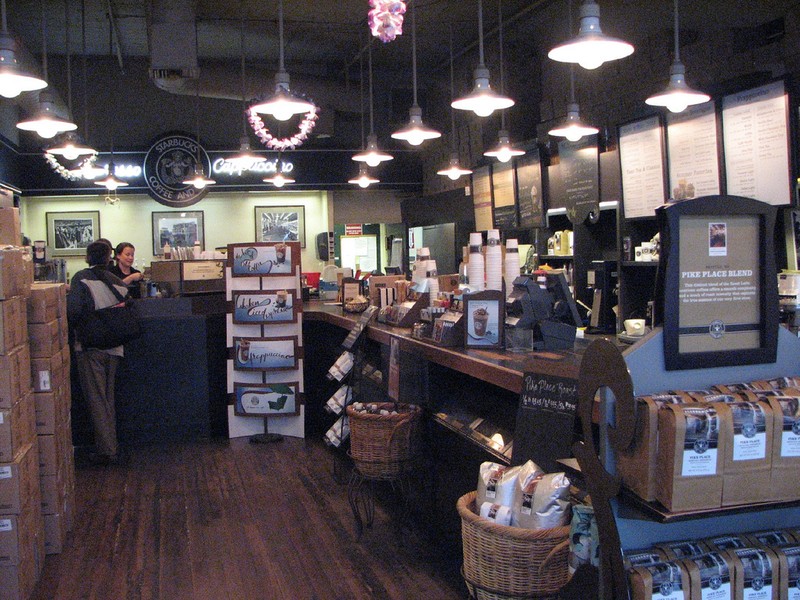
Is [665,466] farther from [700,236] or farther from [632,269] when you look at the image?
[632,269]

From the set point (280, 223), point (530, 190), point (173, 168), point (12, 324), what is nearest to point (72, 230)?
point (173, 168)

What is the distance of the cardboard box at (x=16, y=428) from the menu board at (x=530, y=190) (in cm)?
535

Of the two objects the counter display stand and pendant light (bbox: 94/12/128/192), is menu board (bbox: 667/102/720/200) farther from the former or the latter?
pendant light (bbox: 94/12/128/192)

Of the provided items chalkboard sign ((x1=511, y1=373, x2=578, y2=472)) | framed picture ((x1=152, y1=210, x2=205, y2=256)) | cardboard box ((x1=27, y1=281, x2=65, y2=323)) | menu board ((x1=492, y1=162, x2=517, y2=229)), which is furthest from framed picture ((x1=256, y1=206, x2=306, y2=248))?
chalkboard sign ((x1=511, y1=373, x2=578, y2=472))

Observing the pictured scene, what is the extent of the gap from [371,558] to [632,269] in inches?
130

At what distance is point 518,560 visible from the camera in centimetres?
242

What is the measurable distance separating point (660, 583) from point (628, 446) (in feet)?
1.09

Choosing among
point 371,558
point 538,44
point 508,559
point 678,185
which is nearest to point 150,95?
point 538,44

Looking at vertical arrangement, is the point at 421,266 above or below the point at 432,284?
above

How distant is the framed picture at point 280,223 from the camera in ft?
42.1

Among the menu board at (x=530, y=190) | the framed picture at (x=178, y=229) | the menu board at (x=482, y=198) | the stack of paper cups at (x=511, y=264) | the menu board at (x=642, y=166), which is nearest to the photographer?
the stack of paper cups at (x=511, y=264)

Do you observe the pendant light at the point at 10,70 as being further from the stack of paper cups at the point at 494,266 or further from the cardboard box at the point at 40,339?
the stack of paper cups at the point at 494,266

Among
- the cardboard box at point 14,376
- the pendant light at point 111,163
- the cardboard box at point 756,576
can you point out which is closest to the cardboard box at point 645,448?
the cardboard box at point 756,576

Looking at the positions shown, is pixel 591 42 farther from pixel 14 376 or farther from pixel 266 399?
pixel 266 399
